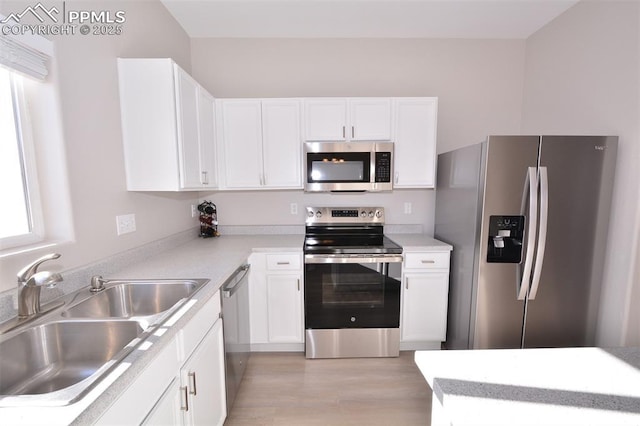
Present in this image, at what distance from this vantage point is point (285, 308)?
2.26m

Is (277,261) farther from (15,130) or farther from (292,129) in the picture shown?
(15,130)

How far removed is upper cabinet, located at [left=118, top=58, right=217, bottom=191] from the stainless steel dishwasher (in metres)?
0.74

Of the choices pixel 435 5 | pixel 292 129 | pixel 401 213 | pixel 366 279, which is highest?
pixel 435 5

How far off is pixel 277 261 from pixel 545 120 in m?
2.69

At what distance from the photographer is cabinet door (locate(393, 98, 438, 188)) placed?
2369mm

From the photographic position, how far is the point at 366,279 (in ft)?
7.25

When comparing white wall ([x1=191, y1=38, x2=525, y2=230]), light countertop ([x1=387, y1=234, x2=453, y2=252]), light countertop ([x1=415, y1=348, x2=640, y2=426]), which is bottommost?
light countertop ([x1=415, y1=348, x2=640, y2=426])

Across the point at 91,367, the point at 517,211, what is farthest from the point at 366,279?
the point at 91,367

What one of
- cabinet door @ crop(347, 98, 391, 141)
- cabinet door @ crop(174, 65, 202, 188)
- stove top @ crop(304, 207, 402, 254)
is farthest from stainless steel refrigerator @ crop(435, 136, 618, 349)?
cabinet door @ crop(174, 65, 202, 188)

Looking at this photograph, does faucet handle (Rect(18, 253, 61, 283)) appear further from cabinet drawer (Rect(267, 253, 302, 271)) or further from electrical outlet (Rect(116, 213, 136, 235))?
cabinet drawer (Rect(267, 253, 302, 271))

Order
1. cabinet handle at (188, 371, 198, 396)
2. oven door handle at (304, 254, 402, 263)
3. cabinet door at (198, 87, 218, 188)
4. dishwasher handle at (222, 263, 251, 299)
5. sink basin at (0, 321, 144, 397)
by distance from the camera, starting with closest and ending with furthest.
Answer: sink basin at (0, 321, 144, 397) < cabinet handle at (188, 371, 198, 396) < dishwasher handle at (222, 263, 251, 299) < cabinet door at (198, 87, 218, 188) < oven door handle at (304, 254, 402, 263)

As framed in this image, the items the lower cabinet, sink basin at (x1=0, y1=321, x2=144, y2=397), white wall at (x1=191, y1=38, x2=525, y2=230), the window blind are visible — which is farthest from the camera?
white wall at (x1=191, y1=38, x2=525, y2=230)

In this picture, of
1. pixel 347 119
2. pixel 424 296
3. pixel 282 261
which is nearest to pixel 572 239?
pixel 424 296

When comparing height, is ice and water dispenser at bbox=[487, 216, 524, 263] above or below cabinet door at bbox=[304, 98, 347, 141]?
below
